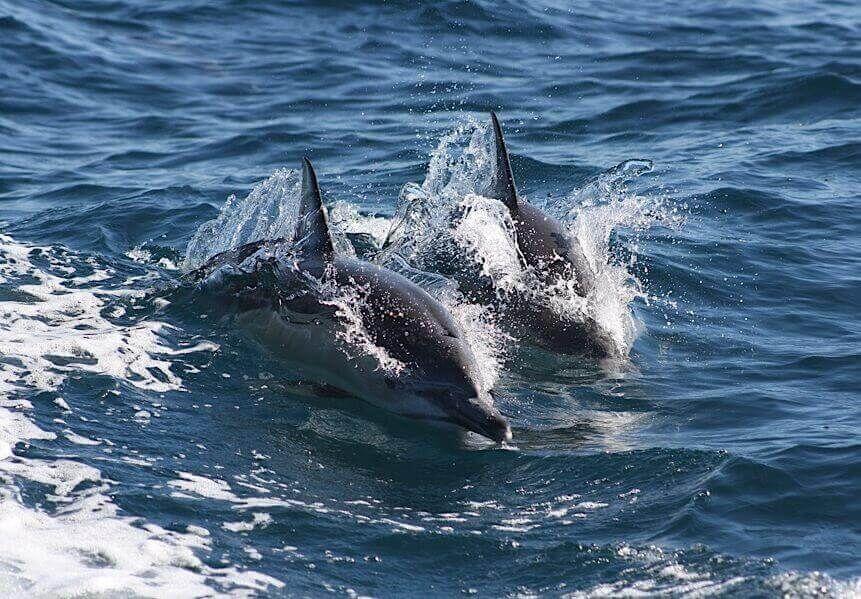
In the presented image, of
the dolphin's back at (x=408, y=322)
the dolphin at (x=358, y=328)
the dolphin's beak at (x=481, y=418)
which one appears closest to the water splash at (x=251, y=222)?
the dolphin at (x=358, y=328)

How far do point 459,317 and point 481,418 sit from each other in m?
2.02

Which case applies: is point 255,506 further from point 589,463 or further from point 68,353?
point 68,353

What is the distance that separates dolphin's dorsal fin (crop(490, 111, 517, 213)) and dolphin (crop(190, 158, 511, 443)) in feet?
6.20

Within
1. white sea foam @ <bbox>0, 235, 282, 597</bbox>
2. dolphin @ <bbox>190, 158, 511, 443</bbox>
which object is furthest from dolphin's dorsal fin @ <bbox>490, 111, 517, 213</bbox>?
white sea foam @ <bbox>0, 235, 282, 597</bbox>

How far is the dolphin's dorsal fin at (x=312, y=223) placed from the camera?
8.59 metres

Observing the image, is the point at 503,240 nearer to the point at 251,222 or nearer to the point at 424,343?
the point at 424,343

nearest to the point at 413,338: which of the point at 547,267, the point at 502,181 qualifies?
the point at 547,267

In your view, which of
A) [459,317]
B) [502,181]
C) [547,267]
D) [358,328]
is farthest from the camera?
[502,181]

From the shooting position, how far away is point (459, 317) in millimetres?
9312

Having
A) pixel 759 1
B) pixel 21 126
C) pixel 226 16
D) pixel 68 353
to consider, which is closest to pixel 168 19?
pixel 226 16

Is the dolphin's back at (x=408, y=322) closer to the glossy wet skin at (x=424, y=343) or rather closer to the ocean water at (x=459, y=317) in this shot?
the glossy wet skin at (x=424, y=343)

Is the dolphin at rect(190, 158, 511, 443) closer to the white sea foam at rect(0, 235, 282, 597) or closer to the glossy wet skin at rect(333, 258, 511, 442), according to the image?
the glossy wet skin at rect(333, 258, 511, 442)

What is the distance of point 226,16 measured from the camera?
74.5 ft

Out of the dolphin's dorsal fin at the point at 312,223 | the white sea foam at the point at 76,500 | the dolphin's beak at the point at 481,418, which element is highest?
the dolphin's dorsal fin at the point at 312,223
